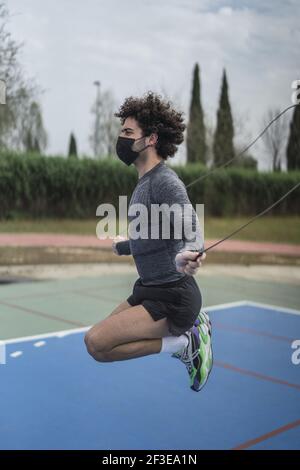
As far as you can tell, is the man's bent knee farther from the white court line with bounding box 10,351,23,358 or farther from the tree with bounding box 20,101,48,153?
the tree with bounding box 20,101,48,153

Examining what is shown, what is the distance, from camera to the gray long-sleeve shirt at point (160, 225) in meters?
2.89

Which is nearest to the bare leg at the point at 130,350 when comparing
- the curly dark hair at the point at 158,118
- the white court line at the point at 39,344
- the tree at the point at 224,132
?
the curly dark hair at the point at 158,118

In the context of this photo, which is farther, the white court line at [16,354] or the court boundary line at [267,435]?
the white court line at [16,354]

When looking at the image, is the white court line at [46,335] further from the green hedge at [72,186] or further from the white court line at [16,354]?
the green hedge at [72,186]

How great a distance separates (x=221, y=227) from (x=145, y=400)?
17.8 m

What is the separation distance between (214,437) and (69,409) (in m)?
0.98

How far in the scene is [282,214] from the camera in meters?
23.5

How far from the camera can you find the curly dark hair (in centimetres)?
318

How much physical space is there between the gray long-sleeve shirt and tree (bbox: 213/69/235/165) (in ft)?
71.6

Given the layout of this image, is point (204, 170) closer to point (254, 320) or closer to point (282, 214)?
point (282, 214)

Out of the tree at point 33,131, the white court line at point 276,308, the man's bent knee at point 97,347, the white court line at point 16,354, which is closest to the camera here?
the man's bent knee at point 97,347

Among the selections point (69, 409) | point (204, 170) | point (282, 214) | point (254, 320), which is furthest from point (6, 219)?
point (69, 409)

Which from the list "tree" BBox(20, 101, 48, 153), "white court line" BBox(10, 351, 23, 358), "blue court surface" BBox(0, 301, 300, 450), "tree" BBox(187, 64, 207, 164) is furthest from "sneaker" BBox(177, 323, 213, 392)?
"tree" BBox(20, 101, 48, 153)

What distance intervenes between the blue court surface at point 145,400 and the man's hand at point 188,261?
1.21 m
